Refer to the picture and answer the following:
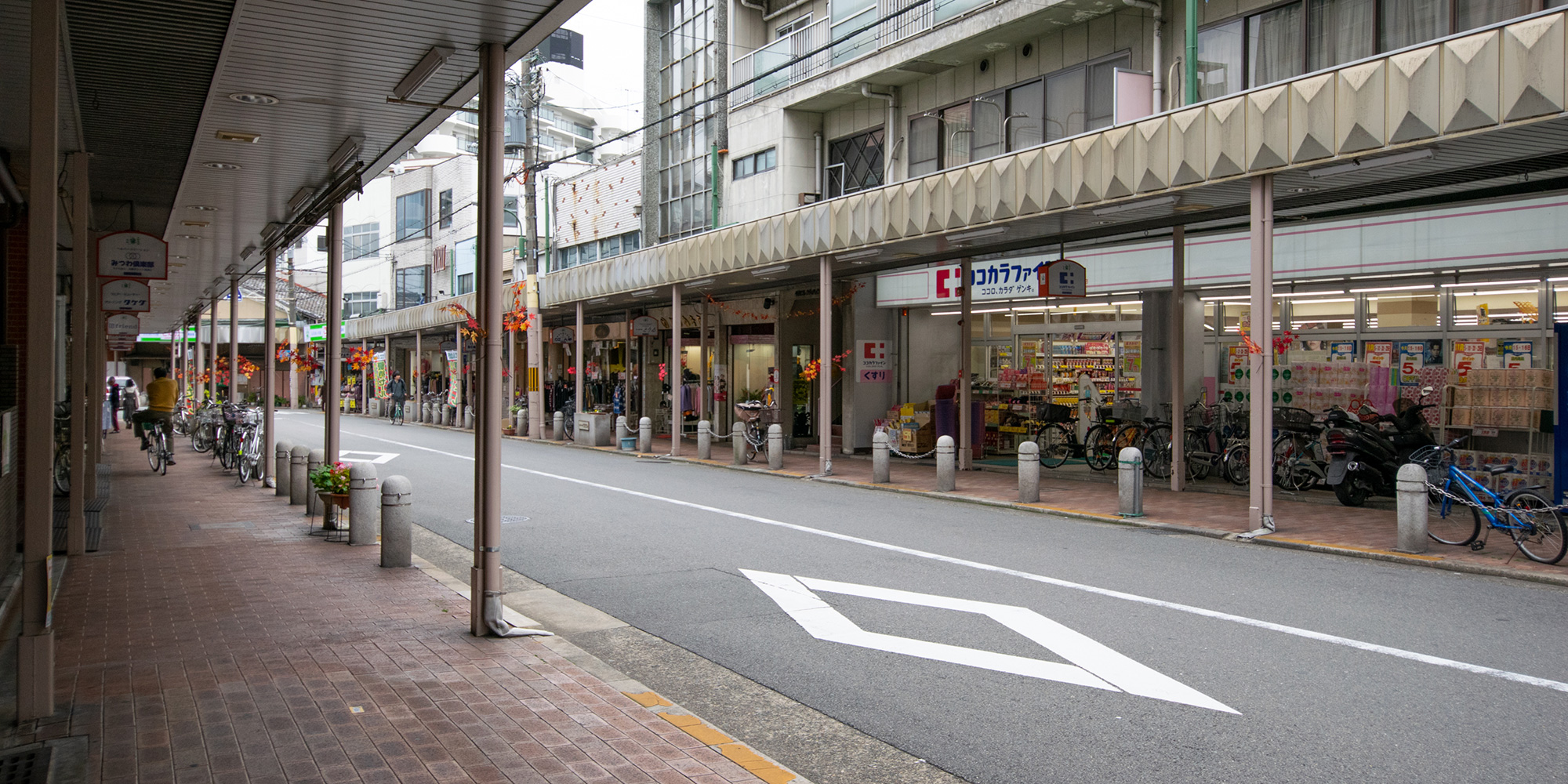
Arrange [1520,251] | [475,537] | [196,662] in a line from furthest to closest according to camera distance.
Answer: [1520,251] → [475,537] → [196,662]

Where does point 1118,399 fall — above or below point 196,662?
above

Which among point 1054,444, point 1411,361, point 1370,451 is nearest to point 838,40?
point 1054,444

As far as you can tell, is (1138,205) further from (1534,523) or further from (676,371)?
(676,371)

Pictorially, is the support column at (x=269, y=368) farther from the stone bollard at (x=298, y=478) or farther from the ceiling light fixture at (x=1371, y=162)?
the ceiling light fixture at (x=1371, y=162)

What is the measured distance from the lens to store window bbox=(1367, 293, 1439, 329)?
52.0 ft

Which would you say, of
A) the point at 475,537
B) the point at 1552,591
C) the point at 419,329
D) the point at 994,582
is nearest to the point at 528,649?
the point at 475,537

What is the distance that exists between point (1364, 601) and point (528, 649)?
21.7 feet

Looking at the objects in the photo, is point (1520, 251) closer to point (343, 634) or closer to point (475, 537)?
point (475, 537)

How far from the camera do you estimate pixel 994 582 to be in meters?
9.43

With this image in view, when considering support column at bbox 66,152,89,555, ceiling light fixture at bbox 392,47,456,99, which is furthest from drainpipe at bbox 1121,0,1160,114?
support column at bbox 66,152,89,555

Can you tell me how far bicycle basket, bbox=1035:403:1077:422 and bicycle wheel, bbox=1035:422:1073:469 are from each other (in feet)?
0.45

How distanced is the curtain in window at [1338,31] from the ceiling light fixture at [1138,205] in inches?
206

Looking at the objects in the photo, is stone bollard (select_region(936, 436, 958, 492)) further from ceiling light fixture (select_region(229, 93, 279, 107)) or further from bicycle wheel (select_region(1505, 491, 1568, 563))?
ceiling light fixture (select_region(229, 93, 279, 107))

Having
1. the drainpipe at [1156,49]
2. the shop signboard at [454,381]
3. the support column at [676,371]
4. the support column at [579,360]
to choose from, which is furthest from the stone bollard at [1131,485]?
the shop signboard at [454,381]
